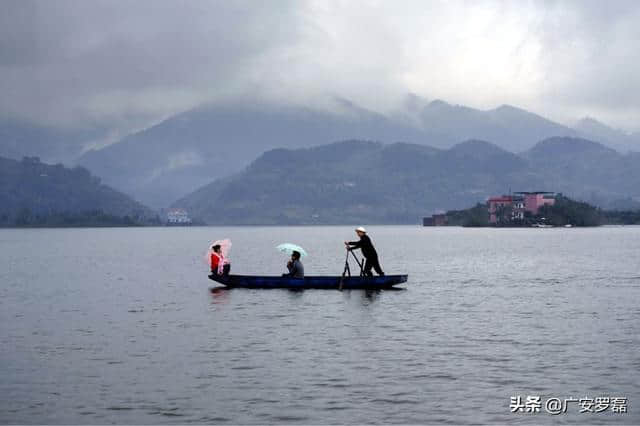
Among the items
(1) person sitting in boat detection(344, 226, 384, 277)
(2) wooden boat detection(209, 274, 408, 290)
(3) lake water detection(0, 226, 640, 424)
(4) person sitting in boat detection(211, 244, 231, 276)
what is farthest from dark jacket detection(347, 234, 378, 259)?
(4) person sitting in boat detection(211, 244, 231, 276)

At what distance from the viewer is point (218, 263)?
6159cm

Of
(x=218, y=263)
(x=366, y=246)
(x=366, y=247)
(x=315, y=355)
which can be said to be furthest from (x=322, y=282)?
(x=315, y=355)

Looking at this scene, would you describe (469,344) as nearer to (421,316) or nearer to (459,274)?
(421,316)

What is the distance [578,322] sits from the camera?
43500 mm

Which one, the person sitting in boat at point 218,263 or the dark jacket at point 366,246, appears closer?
the dark jacket at point 366,246

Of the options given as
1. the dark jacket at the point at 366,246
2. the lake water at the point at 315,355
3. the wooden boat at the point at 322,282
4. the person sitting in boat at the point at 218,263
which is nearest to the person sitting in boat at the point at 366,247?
the dark jacket at the point at 366,246

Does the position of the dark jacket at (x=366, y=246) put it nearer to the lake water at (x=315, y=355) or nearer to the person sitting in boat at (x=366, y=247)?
the person sitting in boat at (x=366, y=247)

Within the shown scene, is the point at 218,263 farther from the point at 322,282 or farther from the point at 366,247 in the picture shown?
the point at 366,247

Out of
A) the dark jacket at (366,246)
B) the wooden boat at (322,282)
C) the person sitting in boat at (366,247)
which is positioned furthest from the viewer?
the wooden boat at (322,282)

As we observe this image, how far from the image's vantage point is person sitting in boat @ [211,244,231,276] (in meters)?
60.8

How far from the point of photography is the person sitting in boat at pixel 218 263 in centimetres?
6078

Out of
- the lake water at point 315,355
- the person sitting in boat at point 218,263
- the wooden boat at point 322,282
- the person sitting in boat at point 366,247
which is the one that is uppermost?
the person sitting in boat at point 366,247

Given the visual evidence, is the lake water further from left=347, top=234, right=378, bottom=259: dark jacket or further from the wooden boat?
left=347, top=234, right=378, bottom=259: dark jacket

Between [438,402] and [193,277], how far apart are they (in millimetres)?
58662
